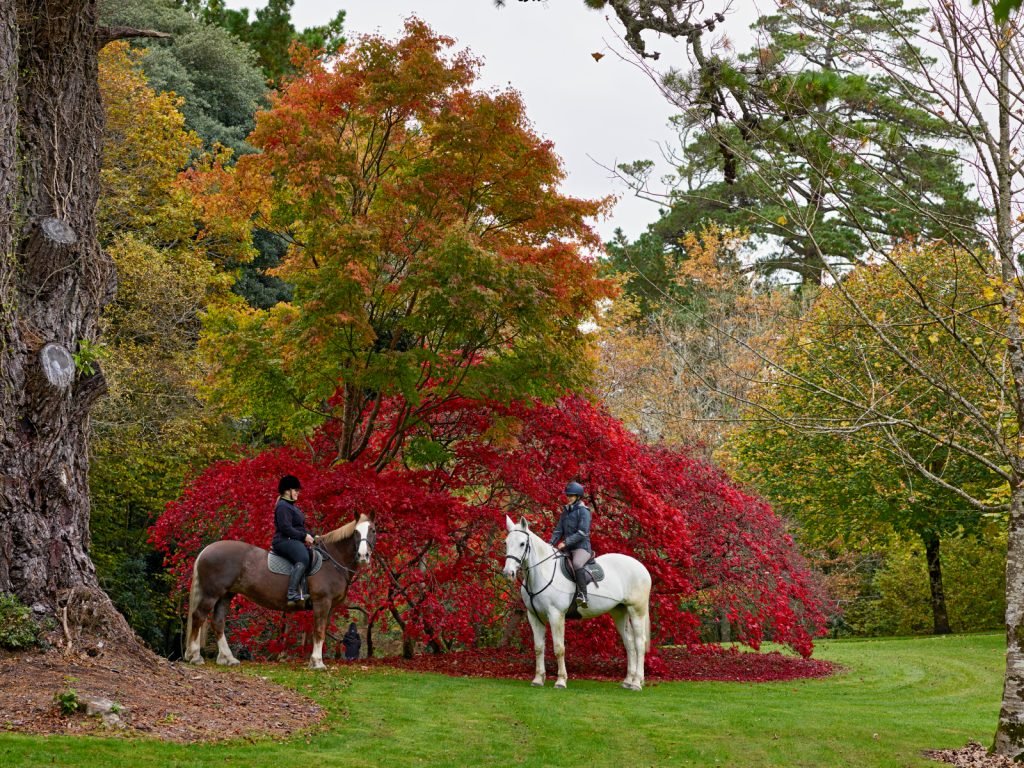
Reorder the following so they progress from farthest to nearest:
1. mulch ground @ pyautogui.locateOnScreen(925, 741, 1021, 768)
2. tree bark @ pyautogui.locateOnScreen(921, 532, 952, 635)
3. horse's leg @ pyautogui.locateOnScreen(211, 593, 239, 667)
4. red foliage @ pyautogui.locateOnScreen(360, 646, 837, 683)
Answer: tree bark @ pyautogui.locateOnScreen(921, 532, 952, 635) < red foliage @ pyautogui.locateOnScreen(360, 646, 837, 683) < horse's leg @ pyautogui.locateOnScreen(211, 593, 239, 667) < mulch ground @ pyautogui.locateOnScreen(925, 741, 1021, 768)

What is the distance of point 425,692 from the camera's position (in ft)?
36.0

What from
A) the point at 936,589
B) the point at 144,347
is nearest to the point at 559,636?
the point at 144,347

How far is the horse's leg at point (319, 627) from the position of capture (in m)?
12.3

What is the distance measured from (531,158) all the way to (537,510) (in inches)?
207

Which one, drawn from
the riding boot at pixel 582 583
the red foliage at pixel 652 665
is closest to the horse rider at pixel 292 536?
the red foliage at pixel 652 665

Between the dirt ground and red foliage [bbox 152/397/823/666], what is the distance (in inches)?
160

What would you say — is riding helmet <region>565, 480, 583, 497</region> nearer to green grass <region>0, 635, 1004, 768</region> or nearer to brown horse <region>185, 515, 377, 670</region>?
green grass <region>0, 635, 1004, 768</region>

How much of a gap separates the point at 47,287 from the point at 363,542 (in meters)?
4.69

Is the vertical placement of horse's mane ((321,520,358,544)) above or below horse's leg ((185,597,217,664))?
above

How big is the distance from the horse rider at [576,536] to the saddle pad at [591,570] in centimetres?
7

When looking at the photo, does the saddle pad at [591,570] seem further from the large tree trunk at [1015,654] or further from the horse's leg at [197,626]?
the large tree trunk at [1015,654]

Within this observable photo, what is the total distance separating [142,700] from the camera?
8.20m

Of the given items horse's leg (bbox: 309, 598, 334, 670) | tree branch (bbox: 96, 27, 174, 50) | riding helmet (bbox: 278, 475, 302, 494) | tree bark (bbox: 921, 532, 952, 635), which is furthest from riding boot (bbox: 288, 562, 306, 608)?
tree bark (bbox: 921, 532, 952, 635)

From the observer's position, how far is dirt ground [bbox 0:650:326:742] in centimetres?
750
